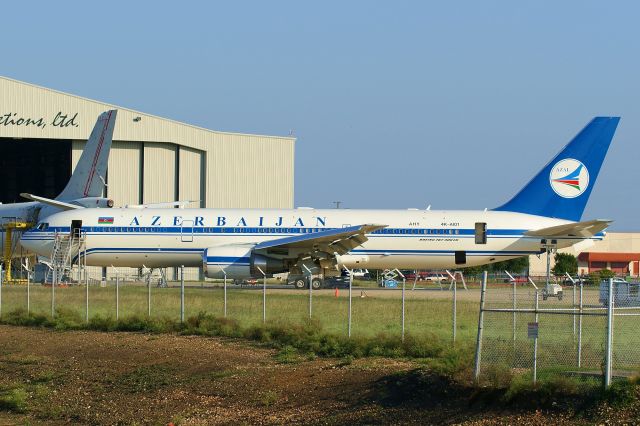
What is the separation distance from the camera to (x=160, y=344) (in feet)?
87.1

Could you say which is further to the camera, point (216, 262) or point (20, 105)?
point (20, 105)

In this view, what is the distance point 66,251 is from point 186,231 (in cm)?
531

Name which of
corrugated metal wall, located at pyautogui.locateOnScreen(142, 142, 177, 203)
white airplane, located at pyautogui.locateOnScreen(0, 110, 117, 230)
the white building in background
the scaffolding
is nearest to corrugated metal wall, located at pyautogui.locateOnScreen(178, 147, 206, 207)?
the white building in background

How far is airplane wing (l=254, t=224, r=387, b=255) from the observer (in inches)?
1702

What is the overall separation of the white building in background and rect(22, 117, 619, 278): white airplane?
16385 mm

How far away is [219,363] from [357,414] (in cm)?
640

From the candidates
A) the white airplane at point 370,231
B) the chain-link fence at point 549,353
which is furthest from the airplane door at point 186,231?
the chain-link fence at point 549,353

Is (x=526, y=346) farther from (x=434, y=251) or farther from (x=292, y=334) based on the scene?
(x=434, y=251)

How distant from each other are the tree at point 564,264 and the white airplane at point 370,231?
131ft

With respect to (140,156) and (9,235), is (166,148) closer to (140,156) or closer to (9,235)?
(140,156)

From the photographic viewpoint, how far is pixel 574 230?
45156 mm

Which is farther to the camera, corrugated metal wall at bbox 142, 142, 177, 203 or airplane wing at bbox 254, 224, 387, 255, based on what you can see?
corrugated metal wall at bbox 142, 142, 177, 203

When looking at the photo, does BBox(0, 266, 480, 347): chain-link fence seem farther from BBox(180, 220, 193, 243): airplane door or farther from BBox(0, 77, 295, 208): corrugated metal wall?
BBox(0, 77, 295, 208): corrugated metal wall

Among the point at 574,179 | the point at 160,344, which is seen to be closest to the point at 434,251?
the point at 574,179
